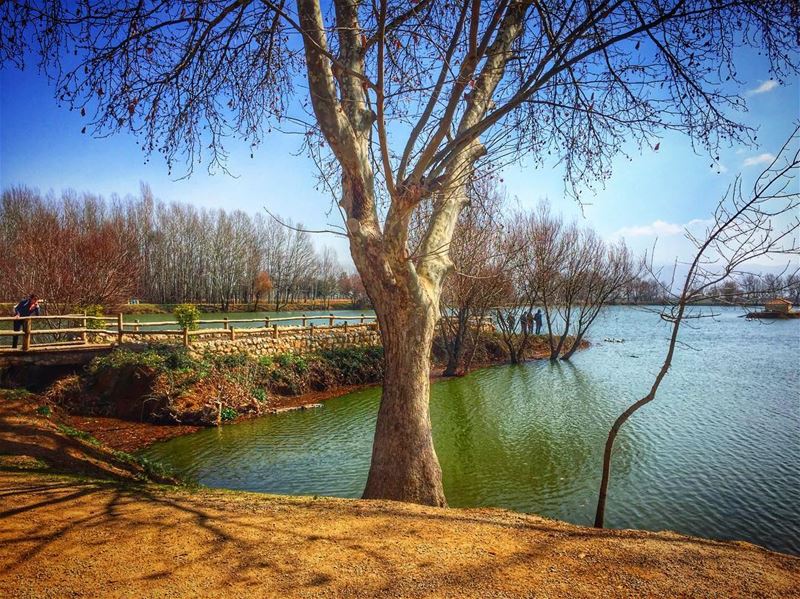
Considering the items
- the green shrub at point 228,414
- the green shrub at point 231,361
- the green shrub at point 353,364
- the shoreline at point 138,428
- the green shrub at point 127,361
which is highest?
the green shrub at point 127,361

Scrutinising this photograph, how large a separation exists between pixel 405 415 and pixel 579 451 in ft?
18.1

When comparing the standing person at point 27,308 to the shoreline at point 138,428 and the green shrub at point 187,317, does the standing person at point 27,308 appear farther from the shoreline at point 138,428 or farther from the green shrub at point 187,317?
the shoreline at point 138,428

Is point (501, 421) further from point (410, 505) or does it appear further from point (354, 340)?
point (354, 340)

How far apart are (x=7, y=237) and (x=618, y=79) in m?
40.7

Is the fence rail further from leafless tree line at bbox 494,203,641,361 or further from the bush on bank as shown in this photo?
leafless tree line at bbox 494,203,641,361

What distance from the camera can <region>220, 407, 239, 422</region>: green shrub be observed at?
40.2 ft

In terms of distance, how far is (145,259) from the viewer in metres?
44.6

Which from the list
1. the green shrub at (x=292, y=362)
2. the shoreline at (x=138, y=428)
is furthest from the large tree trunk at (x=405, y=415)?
the green shrub at (x=292, y=362)

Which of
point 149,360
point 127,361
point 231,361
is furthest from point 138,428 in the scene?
point 231,361

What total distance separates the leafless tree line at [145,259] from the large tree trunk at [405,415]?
19.2 m

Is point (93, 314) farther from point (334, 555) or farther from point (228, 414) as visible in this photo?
point (334, 555)

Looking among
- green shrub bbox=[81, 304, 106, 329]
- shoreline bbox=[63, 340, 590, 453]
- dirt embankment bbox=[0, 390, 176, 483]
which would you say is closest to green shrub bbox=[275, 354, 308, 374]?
shoreline bbox=[63, 340, 590, 453]

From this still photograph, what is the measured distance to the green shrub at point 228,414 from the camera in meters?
12.3

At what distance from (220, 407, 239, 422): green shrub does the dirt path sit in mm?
7703
